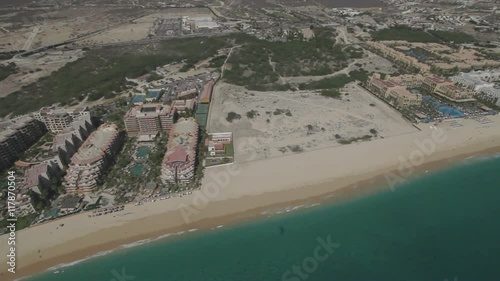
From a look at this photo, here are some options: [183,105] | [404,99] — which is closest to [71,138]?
[183,105]

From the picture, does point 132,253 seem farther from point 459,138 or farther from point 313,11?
point 313,11

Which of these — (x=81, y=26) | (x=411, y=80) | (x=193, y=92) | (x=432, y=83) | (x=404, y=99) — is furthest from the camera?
(x=81, y=26)

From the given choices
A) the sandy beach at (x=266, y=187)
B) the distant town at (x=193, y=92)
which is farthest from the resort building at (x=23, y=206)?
the sandy beach at (x=266, y=187)

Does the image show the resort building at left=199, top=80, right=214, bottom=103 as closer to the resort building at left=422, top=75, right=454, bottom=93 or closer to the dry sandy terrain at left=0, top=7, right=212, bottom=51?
the resort building at left=422, top=75, right=454, bottom=93

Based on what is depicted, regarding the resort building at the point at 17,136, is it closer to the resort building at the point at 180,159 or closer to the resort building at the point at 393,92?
the resort building at the point at 180,159

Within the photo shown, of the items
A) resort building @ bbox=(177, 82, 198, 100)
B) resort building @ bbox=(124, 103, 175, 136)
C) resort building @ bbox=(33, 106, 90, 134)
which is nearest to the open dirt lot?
resort building @ bbox=(177, 82, 198, 100)

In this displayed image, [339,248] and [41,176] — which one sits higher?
[41,176]

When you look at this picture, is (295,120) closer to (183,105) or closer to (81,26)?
(183,105)
